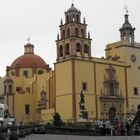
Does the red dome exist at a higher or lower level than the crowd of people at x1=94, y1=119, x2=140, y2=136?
higher

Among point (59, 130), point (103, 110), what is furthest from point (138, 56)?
point (59, 130)

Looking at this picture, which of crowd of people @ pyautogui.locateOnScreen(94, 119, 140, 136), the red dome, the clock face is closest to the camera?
crowd of people @ pyautogui.locateOnScreen(94, 119, 140, 136)

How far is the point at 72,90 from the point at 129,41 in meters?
14.1

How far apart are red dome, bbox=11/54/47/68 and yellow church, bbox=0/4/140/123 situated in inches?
180

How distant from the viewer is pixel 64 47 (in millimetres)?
63250

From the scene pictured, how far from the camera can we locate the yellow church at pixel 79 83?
61.6 meters

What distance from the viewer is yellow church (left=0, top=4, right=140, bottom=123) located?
202 ft

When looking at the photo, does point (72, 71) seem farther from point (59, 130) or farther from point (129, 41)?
point (59, 130)

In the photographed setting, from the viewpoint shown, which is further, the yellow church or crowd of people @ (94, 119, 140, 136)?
the yellow church

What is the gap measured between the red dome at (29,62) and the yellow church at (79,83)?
15.0 feet

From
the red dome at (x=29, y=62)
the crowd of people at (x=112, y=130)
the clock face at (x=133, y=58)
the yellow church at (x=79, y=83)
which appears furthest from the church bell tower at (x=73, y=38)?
the crowd of people at (x=112, y=130)

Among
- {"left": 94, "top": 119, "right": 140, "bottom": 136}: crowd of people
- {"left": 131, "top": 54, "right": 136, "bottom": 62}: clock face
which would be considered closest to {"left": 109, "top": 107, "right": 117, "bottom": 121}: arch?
{"left": 131, "top": 54, "right": 136, "bottom": 62}: clock face

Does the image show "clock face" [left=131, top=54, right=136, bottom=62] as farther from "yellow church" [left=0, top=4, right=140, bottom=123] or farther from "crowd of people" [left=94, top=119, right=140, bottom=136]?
"crowd of people" [left=94, top=119, right=140, bottom=136]

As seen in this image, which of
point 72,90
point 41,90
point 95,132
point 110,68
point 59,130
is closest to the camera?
point 95,132
